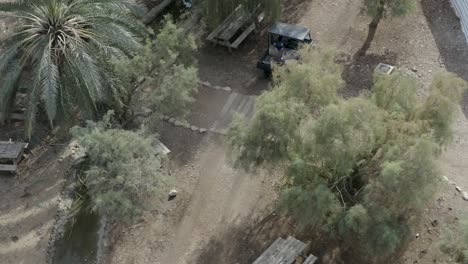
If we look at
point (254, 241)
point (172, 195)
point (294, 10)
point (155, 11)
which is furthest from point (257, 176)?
point (155, 11)

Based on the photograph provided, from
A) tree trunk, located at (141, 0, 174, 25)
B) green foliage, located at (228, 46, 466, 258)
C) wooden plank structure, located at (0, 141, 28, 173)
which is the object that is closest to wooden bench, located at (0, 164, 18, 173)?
wooden plank structure, located at (0, 141, 28, 173)

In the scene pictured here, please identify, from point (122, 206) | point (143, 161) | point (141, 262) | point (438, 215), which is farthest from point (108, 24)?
point (438, 215)

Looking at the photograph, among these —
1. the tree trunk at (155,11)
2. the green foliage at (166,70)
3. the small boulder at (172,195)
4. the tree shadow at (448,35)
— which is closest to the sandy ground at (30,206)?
the small boulder at (172,195)

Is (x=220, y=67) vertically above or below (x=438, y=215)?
above

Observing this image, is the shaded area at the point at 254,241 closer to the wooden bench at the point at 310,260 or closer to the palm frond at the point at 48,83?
the wooden bench at the point at 310,260

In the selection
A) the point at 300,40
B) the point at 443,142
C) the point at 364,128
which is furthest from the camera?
the point at 300,40

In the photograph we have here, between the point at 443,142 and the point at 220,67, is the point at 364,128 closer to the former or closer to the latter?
Answer: the point at 443,142
